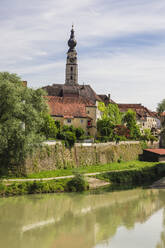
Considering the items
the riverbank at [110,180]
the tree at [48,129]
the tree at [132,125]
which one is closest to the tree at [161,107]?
the riverbank at [110,180]

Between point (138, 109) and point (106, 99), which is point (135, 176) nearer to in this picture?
point (106, 99)

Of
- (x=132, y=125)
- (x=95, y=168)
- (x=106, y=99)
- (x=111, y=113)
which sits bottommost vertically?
(x=95, y=168)

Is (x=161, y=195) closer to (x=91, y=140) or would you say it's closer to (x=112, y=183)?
(x=112, y=183)

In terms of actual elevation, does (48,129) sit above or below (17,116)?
below

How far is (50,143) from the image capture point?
1754 inches

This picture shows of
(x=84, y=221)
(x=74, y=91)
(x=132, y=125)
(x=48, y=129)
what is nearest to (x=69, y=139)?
(x=48, y=129)

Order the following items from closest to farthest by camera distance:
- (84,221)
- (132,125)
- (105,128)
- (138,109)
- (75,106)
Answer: (84,221), (75,106), (105,128), (132,125), (138,109)

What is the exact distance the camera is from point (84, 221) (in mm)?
28719

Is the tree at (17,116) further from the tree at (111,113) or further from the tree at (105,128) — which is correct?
the tree at (111,113)

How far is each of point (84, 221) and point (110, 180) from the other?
1620 cm

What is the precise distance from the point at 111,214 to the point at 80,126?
27.5 meters

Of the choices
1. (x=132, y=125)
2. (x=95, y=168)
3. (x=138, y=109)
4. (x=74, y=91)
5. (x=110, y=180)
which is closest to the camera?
(x=110, y=180)

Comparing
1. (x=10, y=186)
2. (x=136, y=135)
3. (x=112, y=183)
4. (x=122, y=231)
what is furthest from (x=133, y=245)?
(x=136, y=135)

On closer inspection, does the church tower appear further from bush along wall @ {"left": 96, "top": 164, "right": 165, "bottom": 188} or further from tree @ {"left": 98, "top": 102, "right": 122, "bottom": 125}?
bush along wall @ {"left": 96, "top": 164, "right": 165, "bottom": 188}
